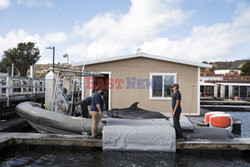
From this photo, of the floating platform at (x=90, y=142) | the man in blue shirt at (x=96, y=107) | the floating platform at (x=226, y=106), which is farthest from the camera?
the floating platform at (x=226, y=106)

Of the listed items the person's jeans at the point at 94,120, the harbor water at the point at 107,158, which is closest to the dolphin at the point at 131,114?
the person's jeans at the point at 94,120

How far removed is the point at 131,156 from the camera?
7098 mm

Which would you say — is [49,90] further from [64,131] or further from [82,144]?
[82,144]

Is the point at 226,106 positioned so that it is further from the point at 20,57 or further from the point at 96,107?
the point at 20,57

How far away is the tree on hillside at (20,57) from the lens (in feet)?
134

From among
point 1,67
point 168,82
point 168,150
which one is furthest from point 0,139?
point 1,67

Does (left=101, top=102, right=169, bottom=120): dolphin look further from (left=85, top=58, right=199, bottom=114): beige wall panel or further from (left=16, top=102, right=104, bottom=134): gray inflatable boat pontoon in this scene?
(left=85, top=58, right=199, bottom=114): beige wall panel

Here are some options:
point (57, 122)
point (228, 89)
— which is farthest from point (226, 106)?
point (57, 122)

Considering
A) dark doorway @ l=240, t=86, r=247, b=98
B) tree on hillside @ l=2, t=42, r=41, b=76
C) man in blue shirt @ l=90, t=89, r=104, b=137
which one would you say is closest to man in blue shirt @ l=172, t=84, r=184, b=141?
man in blue shirt @ l=90, t=89, r=104, b=137

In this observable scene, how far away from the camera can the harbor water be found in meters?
6.70

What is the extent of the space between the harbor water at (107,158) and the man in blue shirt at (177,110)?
60 centimetres

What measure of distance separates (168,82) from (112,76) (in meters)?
2.81

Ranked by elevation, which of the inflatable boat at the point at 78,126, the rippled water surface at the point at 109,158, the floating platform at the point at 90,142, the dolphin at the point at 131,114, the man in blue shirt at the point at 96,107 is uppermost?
the man in blue shirt at the point at 96,107

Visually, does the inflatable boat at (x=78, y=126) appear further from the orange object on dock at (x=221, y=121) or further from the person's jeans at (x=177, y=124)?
the orange object on dock at (x=221, y=121)
